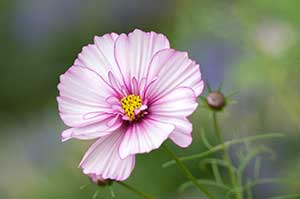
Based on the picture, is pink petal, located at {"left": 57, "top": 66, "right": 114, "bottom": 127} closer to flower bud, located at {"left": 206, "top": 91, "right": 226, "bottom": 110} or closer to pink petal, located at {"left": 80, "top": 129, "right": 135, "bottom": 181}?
pink petal, located at {"left": 80, "top": 129, "right": 135, "bottom": 181}

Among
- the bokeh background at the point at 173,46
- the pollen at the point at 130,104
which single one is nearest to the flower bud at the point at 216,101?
the pollen at the point at 130,104

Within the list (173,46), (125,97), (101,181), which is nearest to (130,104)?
(125,97)

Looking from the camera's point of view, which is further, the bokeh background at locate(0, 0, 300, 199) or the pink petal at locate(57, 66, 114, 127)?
the bokeh background at locate(0, 0, 300, 199)

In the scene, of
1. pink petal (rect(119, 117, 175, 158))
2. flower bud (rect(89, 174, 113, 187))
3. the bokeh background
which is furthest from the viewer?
the bokeh background

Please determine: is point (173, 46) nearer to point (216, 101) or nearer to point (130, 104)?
point (216, 101)

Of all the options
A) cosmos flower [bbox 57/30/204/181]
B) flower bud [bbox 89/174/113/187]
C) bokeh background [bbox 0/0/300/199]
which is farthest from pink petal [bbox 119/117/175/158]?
bokeh background [bbox 0/0/300/199]

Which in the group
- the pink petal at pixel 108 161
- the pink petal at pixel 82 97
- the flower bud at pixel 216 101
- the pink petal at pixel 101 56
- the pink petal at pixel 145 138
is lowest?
the flower bud at pixel 216 101

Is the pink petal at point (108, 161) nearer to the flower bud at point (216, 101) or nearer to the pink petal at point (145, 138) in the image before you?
the pink petal at point (145, 138)
